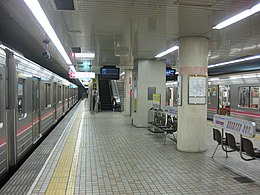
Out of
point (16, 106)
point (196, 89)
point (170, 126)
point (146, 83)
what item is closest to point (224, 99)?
point (146, 83)

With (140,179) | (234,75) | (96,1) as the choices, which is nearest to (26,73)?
(96,1)

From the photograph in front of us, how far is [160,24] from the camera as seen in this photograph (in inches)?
218

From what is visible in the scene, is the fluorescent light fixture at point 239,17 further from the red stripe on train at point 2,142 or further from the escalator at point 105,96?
the escalator at point 105,96

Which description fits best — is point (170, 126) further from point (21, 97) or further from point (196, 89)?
point (21, 97)

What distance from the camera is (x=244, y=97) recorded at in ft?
37.0

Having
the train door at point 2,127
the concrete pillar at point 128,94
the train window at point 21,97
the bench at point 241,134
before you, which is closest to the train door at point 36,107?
the train window at point 21,97

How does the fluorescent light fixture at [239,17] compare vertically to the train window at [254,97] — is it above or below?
above

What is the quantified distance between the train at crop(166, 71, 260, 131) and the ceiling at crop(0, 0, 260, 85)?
2768 mm

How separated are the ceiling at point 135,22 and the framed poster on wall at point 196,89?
1.12m

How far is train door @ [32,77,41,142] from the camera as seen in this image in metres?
6.52

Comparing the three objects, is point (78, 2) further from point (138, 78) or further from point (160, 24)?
point (138, 78)

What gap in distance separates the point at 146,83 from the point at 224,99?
15.8 ft

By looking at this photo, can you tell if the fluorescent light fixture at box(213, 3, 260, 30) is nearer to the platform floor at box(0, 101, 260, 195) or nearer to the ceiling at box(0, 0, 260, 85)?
the ceiling at box(0, 0, 260, 85)

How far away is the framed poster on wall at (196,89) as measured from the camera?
6.58m
